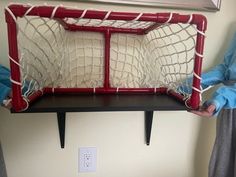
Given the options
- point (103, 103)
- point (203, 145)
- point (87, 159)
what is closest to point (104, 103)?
point (103, 103)

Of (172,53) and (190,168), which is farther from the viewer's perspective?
(190,168)

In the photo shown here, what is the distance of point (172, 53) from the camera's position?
0.81 metres

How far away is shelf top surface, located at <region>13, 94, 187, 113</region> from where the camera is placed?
515mm

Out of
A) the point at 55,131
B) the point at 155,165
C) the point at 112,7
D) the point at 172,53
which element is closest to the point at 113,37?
the point at 112,7

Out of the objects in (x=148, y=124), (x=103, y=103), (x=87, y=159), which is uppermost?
(x=103, y=103)

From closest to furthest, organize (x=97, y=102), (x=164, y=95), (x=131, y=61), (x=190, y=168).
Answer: (x=97, y=102) → (x=164, y=95) → (x=131, y=61) → (x=190, y=168)

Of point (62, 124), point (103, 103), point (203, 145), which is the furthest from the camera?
point (203, 145)

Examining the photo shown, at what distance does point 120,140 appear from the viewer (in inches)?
33.3

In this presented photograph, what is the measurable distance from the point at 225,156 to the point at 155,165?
26 cm

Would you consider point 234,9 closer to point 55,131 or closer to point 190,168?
point 190,168

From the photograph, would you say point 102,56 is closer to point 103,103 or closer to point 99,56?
point 99,56

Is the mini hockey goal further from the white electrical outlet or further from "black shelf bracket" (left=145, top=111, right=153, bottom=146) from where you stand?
the white electrical outlet

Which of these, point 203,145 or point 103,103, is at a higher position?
point 103,103

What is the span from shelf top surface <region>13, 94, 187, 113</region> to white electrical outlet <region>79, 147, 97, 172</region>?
0.89 ft
